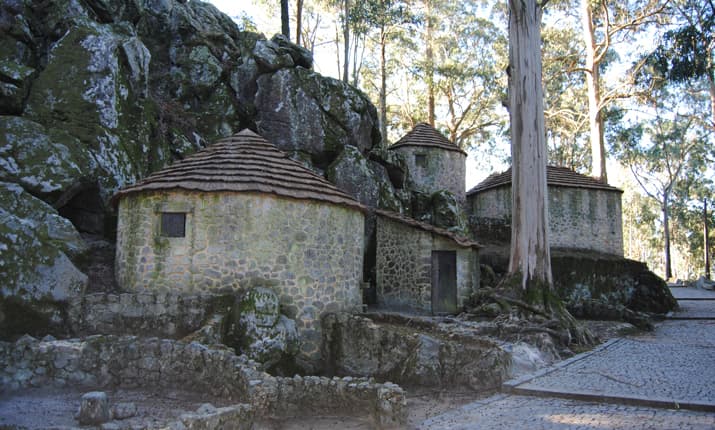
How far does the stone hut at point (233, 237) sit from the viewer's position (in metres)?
10.8

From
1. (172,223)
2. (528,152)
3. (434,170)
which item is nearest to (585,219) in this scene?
(434,170)

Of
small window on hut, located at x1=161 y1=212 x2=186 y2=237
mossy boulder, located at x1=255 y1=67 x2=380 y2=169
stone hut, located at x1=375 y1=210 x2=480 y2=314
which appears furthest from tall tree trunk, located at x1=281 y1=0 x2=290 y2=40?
small window on hut, located at x1=161 y1=212 x2=186 y2=237

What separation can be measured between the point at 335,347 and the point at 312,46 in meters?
28.5

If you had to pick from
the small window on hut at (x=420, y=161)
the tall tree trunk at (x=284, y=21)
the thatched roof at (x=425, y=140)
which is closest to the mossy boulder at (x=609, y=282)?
the small window on hut at (x=420, y=161)

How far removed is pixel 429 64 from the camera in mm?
33031

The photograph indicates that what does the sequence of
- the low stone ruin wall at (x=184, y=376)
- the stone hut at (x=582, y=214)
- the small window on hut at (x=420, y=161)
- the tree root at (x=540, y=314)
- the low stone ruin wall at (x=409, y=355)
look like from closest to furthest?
the low stone ruin wall at (x=184, y=376), the low stone ruin wall at (x=409, y=355), the tree root at (x=540, y=314), the stone hut at (x=582, y=214), the small window on hut at (x=420, y=161)

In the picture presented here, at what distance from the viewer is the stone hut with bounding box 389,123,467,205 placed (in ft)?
78.7

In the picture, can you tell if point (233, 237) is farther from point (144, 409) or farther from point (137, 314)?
point (144, 409)

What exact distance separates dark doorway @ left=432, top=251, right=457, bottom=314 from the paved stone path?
534cm

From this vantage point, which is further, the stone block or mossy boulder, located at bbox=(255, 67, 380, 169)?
mossy boulder, located at bbox=(255, 67, 380, 169)

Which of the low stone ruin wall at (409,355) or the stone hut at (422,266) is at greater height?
the stone hut at (422,266)

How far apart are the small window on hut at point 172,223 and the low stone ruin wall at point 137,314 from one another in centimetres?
162

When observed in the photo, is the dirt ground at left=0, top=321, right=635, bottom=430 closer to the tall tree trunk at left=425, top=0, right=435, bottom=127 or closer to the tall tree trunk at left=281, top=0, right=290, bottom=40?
the tall tree trunk at left=281, top=0, right=290, bottom=40

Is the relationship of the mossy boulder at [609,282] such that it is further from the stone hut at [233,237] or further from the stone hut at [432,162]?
the stone hut at [233,237]
